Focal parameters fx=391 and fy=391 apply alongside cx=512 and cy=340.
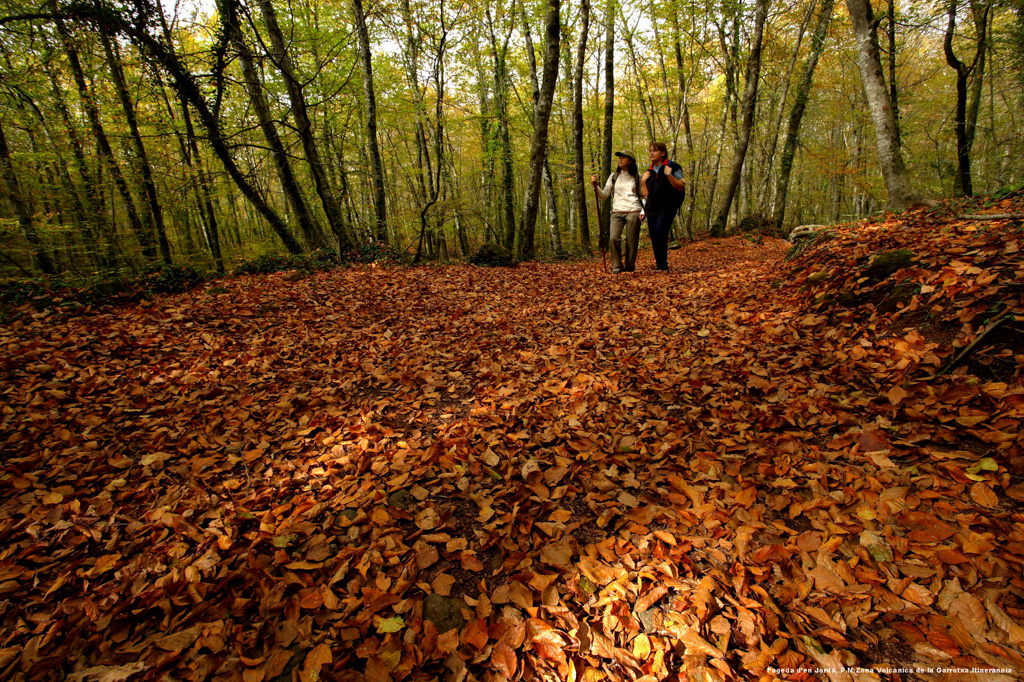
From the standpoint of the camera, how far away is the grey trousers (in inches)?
294

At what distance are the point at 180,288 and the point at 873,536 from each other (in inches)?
337

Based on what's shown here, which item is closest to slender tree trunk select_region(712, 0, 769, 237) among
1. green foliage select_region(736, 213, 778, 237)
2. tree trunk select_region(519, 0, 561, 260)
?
green foliage select_region(736, 213, 778, 237)

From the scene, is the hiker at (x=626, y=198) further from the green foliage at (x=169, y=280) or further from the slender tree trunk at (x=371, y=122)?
the green foliage at (x=169, y=280)

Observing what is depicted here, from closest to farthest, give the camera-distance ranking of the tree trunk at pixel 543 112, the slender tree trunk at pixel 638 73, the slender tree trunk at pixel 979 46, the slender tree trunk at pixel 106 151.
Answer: the slender tree trunk at pixel 979 46 < the slender tree trunk at pixel 106 151 < the tree trunk at pixel 543 112 < the slender tree trunk at pixel 638 73

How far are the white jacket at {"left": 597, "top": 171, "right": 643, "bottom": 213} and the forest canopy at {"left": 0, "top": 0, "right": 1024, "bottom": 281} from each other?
3019mm

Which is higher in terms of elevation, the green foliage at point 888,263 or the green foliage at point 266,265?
the green foliage at point 266,265

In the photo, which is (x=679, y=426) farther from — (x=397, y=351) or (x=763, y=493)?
(x=397, y=351)

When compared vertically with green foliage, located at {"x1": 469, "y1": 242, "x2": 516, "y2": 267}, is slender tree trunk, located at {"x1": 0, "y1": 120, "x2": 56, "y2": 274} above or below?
above

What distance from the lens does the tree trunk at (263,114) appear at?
7199mm

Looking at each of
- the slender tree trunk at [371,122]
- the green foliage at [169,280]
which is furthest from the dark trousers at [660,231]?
the green foliage at [169,280]

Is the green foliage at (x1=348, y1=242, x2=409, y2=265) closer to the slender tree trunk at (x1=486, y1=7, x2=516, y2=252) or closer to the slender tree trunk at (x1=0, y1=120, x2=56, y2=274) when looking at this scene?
the slender tree trunk at (x1=486, y1=7, x2=516, y2=252)

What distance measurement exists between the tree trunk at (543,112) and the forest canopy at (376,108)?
0.05 metres

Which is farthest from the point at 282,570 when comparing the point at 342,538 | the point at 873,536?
the point at 873,536

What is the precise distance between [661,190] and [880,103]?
2.97m
